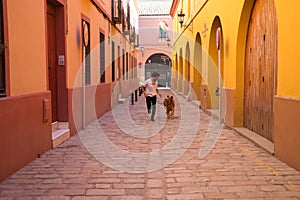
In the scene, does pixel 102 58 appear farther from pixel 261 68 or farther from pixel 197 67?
pixel 261 68

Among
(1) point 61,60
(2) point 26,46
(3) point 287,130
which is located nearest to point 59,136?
(1) point 61,60

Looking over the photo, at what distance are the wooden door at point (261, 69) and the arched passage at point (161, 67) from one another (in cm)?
2966

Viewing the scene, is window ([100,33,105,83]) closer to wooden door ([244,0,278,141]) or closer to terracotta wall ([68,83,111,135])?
terracotta wall ([68,83,111,135])

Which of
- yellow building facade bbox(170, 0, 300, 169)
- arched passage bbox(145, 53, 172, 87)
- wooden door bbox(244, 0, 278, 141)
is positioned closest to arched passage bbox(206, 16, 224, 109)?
yellow building facade bbox(170, 0, 300, 169)

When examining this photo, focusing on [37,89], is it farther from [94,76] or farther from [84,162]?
[94,76]

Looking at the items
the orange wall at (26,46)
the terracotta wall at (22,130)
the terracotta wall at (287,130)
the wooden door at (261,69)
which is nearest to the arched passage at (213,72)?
the wooden door at (261,69)

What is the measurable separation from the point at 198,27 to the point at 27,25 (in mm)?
10709

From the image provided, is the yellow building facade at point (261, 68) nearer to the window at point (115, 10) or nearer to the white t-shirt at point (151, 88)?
the white t-shirt at point (151, 88)

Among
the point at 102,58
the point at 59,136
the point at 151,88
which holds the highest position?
the point at 102,58

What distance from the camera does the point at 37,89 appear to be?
620cm

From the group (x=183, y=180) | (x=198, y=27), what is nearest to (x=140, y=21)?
(x=198, y=27)

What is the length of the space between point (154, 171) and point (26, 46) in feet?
9.15

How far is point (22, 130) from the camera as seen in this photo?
A: 17.9 feet

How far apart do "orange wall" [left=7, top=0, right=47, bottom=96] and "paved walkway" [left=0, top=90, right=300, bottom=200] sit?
1287 mm
